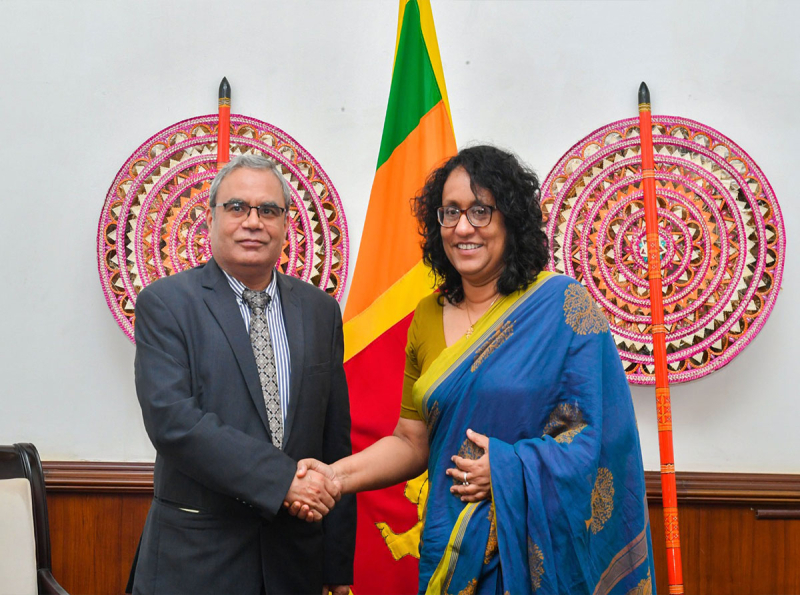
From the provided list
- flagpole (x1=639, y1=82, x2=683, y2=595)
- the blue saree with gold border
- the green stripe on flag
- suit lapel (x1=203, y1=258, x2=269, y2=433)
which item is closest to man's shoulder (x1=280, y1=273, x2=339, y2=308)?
suit lapel (x1=203, y1=258, x2=269, y2=433)

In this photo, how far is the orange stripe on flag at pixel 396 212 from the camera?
2.09 meters

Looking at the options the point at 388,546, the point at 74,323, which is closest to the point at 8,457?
the point at 74,323

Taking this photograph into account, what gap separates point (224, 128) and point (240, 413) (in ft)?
3.38

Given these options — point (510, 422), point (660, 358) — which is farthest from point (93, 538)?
point (660, 358)

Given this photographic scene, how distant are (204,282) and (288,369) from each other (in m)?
0.29

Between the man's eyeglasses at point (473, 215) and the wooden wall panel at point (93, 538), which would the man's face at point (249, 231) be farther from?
the wooden wall panel at point (93, 538)

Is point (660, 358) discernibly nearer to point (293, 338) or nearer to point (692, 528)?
point (692, 528)

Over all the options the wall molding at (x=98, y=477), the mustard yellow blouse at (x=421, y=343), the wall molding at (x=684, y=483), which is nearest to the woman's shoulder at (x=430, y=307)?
the mustard yellow blouse at (x=421, y=343)

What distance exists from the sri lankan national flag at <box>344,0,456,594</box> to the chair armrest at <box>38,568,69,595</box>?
86cm

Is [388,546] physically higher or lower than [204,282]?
lower

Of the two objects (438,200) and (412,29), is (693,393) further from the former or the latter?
(412,29)

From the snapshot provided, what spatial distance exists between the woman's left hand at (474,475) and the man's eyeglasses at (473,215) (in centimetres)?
Result: 47

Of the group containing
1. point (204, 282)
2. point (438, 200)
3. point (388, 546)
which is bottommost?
point (388, 546)

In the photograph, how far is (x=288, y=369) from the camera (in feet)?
4.97
